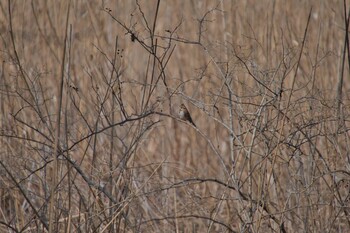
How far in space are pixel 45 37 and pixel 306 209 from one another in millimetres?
2100

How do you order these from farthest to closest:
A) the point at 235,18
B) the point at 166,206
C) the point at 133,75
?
the point at 133,75, the point at 235,18, the point at 166,206

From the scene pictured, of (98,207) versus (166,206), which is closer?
Answer: (98,207)

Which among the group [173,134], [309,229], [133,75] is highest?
[133,75]

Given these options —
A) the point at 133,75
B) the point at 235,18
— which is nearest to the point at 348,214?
the point at 235,18

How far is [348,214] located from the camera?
2.22 meters

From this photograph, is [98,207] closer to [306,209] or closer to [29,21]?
[306,209]

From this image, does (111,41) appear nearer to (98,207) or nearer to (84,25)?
(84,25)

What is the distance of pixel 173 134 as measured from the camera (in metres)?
4.05

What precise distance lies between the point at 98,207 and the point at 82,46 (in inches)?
84.3

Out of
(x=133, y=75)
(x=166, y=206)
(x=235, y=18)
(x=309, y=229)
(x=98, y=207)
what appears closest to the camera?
(x=98, y=207)

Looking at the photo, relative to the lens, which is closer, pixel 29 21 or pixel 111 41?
pixel 111 41

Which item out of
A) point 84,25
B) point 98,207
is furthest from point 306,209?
point 84,25

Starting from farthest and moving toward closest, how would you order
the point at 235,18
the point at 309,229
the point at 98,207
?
the point at 235,18
the point at 309,229
the point at 98,207

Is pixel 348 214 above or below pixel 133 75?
below
